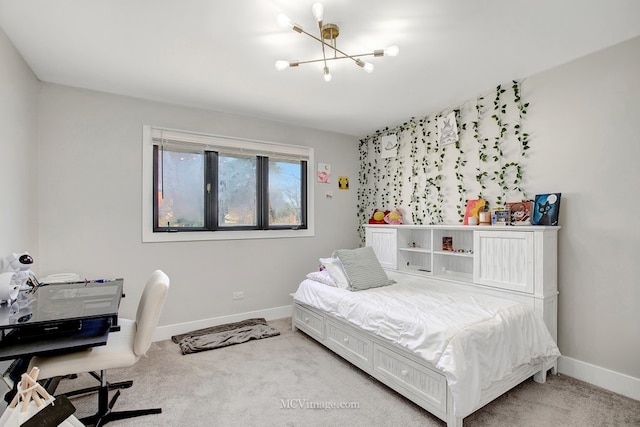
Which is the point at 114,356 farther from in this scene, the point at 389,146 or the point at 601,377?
the point at 389,146

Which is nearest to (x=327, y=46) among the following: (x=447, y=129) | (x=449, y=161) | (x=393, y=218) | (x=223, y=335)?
(x=447, y=129)

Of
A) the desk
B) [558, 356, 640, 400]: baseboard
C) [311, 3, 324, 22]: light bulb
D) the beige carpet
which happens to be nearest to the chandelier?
[311, 3, 324, 22]: light bulb

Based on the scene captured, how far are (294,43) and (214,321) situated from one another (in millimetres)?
2989

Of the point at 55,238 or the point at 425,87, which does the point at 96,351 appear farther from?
the point at 425,87

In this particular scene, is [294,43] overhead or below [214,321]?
overhead

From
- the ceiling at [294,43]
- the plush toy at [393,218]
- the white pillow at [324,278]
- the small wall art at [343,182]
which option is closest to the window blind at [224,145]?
the ceiling at [294,43]

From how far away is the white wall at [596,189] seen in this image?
2236mm

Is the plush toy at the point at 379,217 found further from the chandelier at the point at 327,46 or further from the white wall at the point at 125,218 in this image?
the chandelier at the point at 327,46

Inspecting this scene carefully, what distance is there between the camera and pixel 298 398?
87.6 inches

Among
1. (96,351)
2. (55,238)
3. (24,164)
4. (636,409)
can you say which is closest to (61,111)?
(24,164)

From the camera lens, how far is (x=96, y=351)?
5.77 ft

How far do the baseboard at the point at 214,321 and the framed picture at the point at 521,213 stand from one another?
279 cm

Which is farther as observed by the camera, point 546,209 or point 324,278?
point 324,278

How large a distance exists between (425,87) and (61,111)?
3.42m
